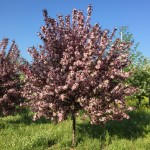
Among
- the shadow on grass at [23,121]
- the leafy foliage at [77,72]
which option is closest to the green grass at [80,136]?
the shadow on grass at [23,121]

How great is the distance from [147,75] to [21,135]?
1275 centimetres

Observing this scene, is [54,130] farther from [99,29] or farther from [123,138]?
[99,29]

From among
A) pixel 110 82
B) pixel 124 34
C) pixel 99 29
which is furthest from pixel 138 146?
pixel 124 34

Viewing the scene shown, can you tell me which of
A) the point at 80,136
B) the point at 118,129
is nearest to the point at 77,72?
the point at 80,136

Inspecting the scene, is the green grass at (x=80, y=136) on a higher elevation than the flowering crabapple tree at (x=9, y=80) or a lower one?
lower

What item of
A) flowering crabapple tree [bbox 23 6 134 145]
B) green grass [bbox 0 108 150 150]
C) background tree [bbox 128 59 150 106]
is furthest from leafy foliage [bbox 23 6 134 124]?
background tree [bbox 128 59 150 106]

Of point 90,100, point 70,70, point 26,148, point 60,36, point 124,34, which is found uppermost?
point 124,34

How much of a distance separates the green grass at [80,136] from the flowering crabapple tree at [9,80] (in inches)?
40.0

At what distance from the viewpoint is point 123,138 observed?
1227cm

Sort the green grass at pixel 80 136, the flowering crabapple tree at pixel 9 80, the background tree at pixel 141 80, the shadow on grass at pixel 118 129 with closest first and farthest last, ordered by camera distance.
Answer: the green grass at pixel 80 136 → the shadow on grass at pixel 118 129 → the flowering crabapple tree at pixel 9 80 → the background tree at pixel 141 80

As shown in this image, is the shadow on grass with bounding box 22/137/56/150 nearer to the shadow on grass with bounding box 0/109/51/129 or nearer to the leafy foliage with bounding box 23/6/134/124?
the leafy foliage with bounding box 23/6/134/124

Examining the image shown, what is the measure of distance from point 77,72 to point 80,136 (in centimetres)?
311

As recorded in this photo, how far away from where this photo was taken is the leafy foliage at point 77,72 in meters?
10.5

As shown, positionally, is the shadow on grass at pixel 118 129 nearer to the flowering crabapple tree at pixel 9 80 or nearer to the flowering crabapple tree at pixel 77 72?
the flowering crabapple tree at pixel 77 72
